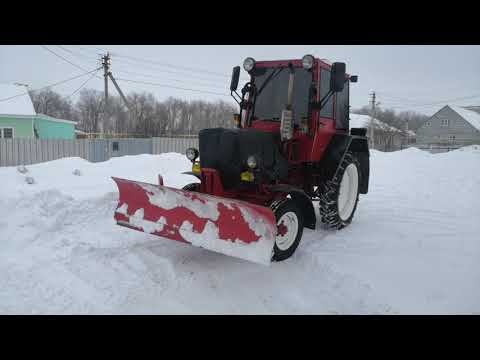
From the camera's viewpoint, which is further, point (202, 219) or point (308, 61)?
point (308, 61)

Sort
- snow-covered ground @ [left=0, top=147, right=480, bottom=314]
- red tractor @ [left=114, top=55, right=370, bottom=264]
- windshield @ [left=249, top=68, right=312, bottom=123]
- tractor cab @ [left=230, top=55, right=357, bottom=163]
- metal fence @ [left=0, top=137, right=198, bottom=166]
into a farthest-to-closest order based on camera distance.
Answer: metal fence @ [left=0, top=137, right=198, bottom=166], windshield @ [left=249, top=68, right=312, bottom=123], tractor cab @ [left=230, top=55, right=357, bottom=163], red tractor @ [left=114, top=55, right=370, bottom=264], snow-covered ground @ [left=0, top=147, right=480, bottom=314]

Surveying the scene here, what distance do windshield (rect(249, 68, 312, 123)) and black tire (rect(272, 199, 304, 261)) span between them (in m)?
1.44

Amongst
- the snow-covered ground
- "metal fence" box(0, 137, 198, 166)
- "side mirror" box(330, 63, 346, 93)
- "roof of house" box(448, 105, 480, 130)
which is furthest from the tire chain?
"roof of house" box(448, 105, 480, 130)

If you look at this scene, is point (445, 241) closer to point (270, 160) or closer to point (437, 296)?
point (437, 296)

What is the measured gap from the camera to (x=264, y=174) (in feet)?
15.0

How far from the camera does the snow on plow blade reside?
12.1 feet

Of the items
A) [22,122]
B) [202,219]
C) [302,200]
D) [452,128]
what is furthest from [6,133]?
[452,128]

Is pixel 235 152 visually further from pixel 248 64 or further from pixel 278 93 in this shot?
pixel 248 64

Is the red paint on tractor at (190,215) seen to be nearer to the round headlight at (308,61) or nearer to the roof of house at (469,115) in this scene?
the round headlight at (308,61)

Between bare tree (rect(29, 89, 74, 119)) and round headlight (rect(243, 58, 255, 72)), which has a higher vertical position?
bare tree (rect(29, 89, 74, 119))

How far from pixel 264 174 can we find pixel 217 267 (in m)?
1.31

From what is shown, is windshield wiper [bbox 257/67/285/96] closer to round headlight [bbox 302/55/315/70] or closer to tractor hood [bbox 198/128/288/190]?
round headlight [bbox 302/55/315/70]

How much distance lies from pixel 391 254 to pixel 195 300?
2.72m
